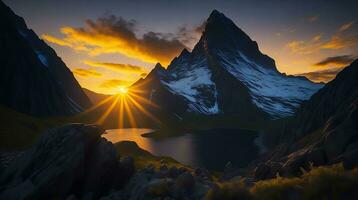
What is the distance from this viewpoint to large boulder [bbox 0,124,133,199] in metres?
26.8

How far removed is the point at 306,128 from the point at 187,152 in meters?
55.8

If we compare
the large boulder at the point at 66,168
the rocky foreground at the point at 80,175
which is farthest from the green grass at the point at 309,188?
the large boulder at the point at 66,168

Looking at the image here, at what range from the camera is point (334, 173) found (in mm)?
13781

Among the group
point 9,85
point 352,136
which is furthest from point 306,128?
point 9,85

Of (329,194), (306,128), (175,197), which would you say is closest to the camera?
(329,194)

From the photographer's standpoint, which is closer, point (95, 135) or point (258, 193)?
point (258, 193)

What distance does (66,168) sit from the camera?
28094 mm

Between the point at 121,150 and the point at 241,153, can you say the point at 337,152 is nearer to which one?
the point at 121,150

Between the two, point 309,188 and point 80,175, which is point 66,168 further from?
point 309,188

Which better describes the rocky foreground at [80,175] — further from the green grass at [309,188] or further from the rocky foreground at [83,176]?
the green grass at [309,188]

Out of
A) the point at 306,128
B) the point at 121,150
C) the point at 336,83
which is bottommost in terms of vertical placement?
the point at 121,150

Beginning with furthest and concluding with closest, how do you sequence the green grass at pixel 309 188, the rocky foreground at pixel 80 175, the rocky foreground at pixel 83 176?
1. the rocky foreground at pixel 80 175
2. the rocky foreground at pixel 83 176
3. the green grass at pixel 309 188

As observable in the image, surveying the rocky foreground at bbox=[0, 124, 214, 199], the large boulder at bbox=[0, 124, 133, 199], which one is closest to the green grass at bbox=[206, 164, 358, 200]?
the rocky foreground at bbox=[0, 124, 214, 199]

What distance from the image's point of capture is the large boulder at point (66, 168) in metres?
26.8
